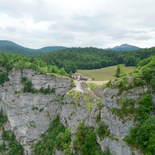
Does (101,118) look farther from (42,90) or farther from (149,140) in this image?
(42,90)

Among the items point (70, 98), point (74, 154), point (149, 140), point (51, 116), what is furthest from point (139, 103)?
point (51, 116)

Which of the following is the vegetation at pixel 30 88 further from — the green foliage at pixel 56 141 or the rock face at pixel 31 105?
the green foliage at pixel 56 141

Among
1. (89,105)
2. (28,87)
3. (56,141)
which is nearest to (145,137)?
(89,105)

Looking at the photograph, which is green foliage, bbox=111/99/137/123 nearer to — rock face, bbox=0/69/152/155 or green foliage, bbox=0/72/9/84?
rock face, bbox=0/69/152/155

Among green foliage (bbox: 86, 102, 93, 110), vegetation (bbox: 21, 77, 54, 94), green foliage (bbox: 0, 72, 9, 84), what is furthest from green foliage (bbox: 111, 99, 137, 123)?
green foliage (bbox: 0, 72, 9, 84)

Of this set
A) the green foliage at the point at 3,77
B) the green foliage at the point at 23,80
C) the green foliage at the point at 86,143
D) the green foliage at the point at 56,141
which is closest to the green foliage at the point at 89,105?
the green foliage at the point at 86,143

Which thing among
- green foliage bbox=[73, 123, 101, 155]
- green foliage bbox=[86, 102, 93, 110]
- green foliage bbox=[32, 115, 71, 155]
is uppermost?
green foliage bbox=[86, 102, 93, 110]
